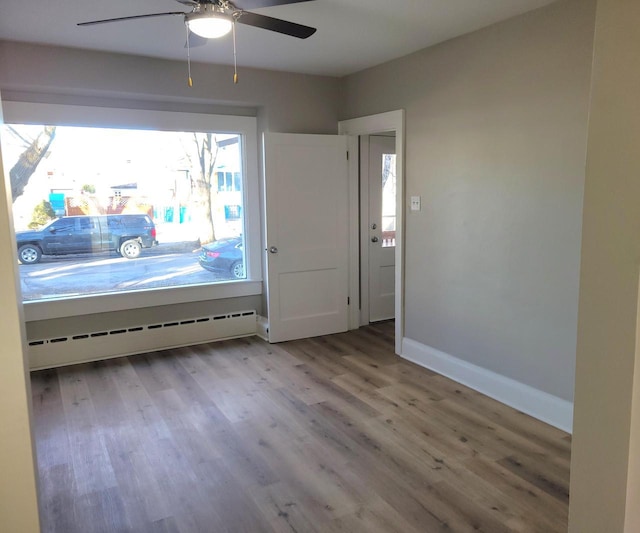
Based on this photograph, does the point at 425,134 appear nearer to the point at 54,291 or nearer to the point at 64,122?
the point at 64,122

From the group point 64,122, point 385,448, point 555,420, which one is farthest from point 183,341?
point 555,420

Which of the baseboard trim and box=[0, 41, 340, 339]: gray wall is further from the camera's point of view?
the baseboard trim

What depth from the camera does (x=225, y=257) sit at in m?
5.16

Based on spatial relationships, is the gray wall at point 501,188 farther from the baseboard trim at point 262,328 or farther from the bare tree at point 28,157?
the bare tree at point 28,157

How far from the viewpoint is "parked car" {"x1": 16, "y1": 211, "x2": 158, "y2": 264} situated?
4.27 m

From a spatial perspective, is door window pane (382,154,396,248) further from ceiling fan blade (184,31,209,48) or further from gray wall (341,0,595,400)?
ceiling fan blade (184,31,209,48)

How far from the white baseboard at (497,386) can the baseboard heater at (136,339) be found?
1788 millimetres

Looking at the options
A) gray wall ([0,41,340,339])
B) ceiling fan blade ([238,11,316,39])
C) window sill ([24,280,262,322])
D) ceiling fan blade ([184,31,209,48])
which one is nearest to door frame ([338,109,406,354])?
gray wall ([0,41,340,339])

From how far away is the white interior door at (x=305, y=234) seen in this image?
480 centimetres

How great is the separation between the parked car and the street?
6 centimetres

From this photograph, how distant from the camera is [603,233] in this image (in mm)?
1368

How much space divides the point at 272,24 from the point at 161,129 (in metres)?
2.19

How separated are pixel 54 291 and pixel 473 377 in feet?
11.8

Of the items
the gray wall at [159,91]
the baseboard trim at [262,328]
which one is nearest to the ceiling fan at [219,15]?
the gray wall at [159,91]
